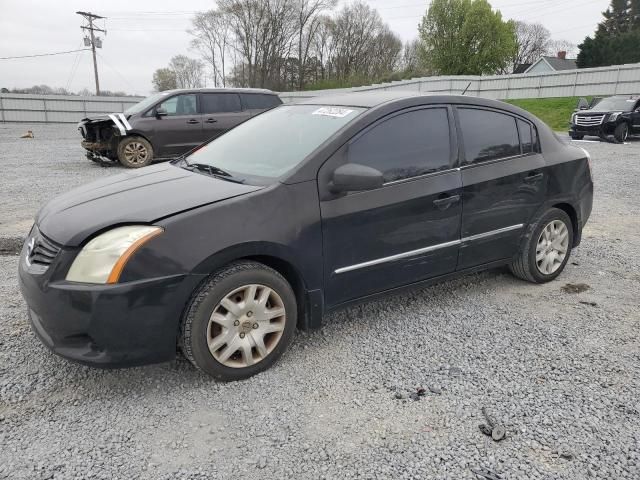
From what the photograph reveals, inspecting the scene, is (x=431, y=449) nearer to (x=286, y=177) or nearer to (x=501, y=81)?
(x=286, y=177)

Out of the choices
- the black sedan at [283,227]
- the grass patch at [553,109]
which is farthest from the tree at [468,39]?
the black sedan at [283,227]

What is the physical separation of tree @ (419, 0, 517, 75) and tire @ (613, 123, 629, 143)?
30011mm

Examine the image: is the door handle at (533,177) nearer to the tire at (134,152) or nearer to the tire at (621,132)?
the tire at (134,152)

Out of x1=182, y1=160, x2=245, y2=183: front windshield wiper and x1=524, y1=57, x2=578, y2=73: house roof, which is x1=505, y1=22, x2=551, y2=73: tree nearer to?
x1=524, y1=57, x2=578, y2=73: house roof

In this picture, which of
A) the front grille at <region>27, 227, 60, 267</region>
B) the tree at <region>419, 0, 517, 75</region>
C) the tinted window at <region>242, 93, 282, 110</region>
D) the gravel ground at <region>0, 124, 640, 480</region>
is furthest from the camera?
the tree at <region>419, 0, 517, 75</region>

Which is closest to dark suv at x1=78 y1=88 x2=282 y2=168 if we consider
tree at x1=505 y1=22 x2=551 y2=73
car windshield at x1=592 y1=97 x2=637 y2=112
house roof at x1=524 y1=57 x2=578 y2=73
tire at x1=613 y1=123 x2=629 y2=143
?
tire at x1=613 y1=123 x2=629 y2=143

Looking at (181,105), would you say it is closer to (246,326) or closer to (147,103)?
(147,103)

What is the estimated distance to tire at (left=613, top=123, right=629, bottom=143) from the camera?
16.2 metres

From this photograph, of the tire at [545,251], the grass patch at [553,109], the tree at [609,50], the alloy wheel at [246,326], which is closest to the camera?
the alloy wheel at [246,326]

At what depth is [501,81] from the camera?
28.5m

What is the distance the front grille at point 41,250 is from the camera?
8.30 feet

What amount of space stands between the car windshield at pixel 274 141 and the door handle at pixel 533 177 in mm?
1555

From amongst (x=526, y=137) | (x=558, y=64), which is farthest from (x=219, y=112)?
(x=558, y=64)

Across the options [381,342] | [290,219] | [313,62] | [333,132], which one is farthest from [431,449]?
[313,62]
